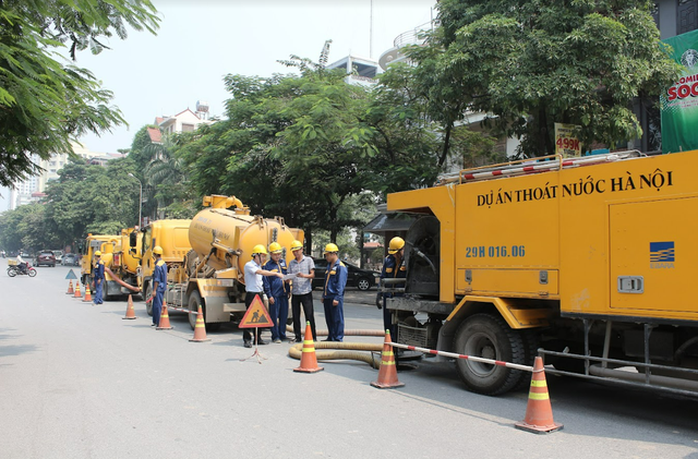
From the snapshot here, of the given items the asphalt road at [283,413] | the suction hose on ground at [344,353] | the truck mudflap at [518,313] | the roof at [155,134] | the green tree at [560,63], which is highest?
the roof at [155,134]

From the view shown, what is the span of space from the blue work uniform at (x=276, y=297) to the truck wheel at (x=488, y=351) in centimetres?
476

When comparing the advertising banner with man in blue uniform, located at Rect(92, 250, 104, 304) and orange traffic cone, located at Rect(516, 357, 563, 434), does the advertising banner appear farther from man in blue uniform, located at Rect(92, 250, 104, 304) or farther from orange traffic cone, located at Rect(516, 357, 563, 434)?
man in blue uniform, located at Rect(92, 250, 104, 304)

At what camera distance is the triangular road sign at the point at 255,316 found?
966 cm

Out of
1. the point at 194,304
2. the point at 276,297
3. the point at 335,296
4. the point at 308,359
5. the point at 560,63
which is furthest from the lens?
the point at 194,304

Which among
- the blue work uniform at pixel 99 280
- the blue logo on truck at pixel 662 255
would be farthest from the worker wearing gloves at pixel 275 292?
the blue work uniform at pixel 99 280

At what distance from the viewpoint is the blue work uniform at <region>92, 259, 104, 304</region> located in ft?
65.9

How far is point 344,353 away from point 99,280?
14.4 m

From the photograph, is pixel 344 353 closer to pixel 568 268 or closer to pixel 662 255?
pixel 568 268

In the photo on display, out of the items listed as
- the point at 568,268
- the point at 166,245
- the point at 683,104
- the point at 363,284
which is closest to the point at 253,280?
the point at 568,268

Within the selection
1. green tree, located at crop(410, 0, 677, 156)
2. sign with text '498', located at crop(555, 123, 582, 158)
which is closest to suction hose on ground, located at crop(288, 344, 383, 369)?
green tree, located at crop(410, 0, 677, 156)

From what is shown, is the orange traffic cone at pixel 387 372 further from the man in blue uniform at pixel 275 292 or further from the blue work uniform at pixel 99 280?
the blue work uniform at pixel 99 280

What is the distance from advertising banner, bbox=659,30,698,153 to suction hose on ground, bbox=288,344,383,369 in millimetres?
12570

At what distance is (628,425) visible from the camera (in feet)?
18.8

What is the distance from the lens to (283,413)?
6.09 meters
